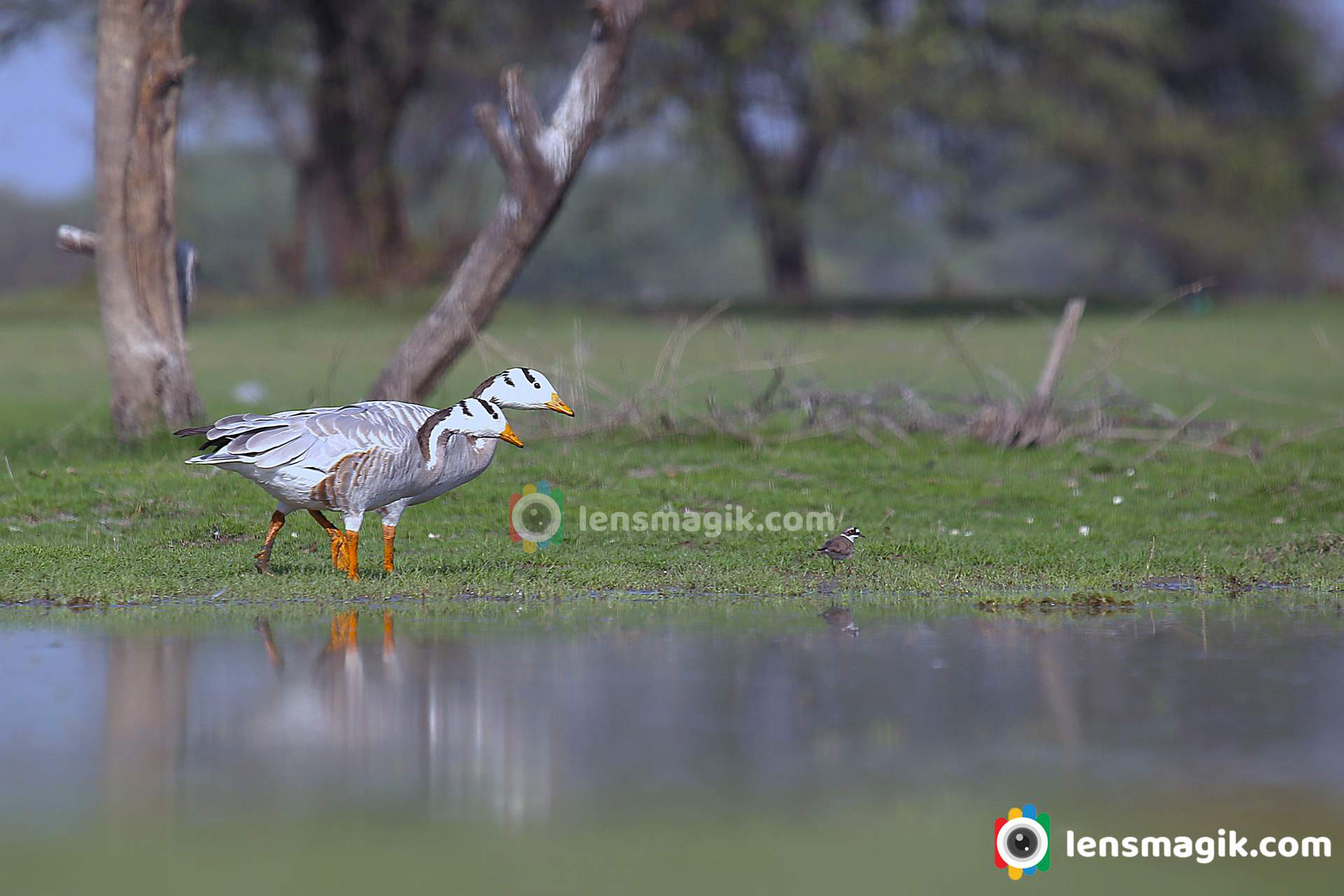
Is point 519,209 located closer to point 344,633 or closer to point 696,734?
point 344,633

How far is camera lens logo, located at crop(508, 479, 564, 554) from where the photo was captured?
1050 centimetres

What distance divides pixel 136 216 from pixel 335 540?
618cm

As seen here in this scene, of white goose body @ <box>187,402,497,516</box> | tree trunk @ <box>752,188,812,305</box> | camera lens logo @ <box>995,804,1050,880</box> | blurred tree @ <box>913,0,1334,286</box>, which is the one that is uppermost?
blurred tree @ <box>913,0,1334,286</box>

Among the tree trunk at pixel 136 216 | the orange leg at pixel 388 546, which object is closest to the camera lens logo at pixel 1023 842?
the orange leg at pixel 388 546

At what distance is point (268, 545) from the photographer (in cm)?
884

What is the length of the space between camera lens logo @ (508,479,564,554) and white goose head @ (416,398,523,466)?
2.03m

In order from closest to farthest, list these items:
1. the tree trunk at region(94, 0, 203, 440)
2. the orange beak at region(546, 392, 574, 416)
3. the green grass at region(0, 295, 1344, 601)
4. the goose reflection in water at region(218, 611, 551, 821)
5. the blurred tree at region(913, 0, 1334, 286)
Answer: the goose reflection in water at region(218, 611, 551, 821), the orange beak at region(546, 392, 574, 416), the green grass at region(0, 295, 1344, 601), the tree trunk at region(94, 0, 203, 440), the blurred tree at region(913, 0, 1334, 286)

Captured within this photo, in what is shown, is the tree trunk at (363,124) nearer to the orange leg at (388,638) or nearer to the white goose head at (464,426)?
the white goose head at (464,426)

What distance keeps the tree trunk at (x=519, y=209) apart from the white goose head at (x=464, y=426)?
240 inches

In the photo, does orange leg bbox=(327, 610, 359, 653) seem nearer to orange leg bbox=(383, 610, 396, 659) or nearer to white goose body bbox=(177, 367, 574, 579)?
orange leg bbox=(383, 610, 396, 659)

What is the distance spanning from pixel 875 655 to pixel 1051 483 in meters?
5.48

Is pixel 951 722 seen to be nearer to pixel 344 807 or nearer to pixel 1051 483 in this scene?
pixel 344 807

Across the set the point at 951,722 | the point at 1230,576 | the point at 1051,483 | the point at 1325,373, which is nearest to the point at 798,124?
the point at 1325,373

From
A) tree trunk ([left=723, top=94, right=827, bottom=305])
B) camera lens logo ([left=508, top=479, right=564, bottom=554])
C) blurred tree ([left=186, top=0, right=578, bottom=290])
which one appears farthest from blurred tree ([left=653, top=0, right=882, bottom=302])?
camera lens logo ([left=508, top=479, right=564, bottom=554])
